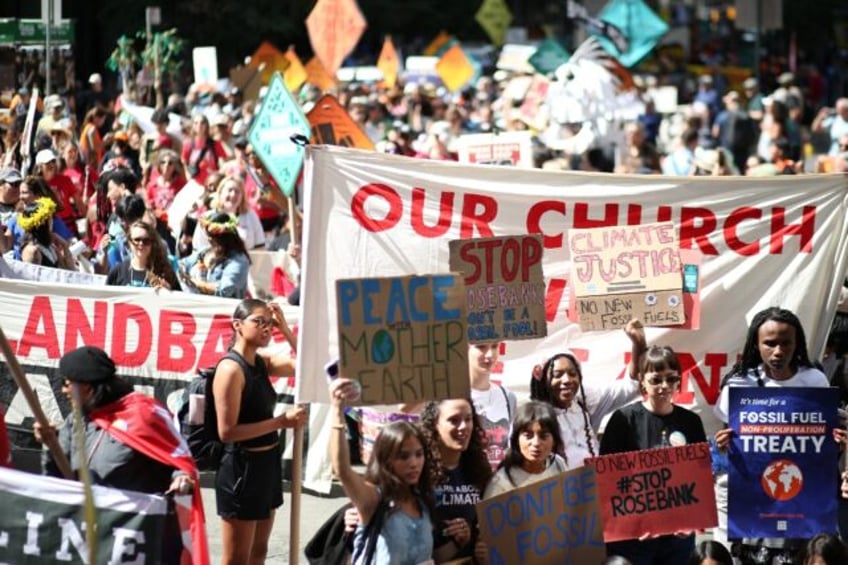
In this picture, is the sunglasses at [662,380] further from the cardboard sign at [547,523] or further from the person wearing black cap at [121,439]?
the person wearing black cap at [121,439]

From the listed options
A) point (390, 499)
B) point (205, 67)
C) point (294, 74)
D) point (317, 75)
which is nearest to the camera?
point (390, 499)

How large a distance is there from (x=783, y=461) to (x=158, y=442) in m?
2.53

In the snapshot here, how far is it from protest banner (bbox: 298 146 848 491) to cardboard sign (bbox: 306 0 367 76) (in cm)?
1561

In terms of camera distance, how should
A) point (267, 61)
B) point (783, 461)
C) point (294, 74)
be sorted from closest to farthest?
point (783, 461), point (294, 74), point (267, 61)

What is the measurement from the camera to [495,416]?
25.9 ft

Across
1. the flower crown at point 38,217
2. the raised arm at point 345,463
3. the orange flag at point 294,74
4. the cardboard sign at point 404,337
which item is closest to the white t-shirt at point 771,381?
the cardboard sign at point 404,337

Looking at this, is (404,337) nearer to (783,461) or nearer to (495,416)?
(495,416)

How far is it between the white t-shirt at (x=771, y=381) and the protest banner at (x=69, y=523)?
2.46m

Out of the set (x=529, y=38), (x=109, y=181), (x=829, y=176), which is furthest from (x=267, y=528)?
(x=529, y=38)

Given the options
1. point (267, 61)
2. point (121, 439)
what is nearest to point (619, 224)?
point (121, 439)

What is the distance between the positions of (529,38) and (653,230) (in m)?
48.3

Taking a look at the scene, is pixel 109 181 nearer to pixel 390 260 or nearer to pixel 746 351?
pixel 390 260

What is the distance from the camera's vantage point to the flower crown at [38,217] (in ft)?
37.8

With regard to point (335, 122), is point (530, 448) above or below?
below
